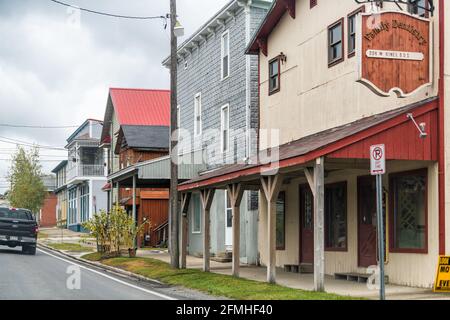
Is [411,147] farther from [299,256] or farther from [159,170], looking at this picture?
[159,170]

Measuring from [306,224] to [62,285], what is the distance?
8278mm

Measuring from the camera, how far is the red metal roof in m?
47.2

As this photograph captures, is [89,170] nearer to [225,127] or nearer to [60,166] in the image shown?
[60,166]

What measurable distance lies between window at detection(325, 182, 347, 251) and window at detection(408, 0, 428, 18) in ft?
17.2

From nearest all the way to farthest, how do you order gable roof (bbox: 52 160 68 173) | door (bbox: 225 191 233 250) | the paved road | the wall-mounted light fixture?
the paved road → the wall-mounted light fixture → door (bbox: 225 191 233 250) → gable roof (bbox: 52 160 68 173)

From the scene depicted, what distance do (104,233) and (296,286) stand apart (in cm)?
1341

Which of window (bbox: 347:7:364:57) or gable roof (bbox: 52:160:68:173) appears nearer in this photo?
window (bbox: 347:7:364:57)

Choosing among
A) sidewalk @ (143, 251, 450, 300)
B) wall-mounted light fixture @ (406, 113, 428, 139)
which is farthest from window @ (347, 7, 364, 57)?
sidewalk @ (143, 251, 450, 300)

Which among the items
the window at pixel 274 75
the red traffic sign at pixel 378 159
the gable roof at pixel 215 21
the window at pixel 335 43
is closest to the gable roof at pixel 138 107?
the gable roof at pixel 215 21

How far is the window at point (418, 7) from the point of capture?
55.4 feet

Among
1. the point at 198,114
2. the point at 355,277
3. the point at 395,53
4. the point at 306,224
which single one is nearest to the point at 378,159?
the point at 395,53

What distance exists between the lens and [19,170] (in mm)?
67938

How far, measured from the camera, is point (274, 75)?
24.9 meters

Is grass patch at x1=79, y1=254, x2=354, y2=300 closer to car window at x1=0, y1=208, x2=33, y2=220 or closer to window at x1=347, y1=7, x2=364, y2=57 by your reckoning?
window at x1=347, y1=7, x2=364, y2=57
